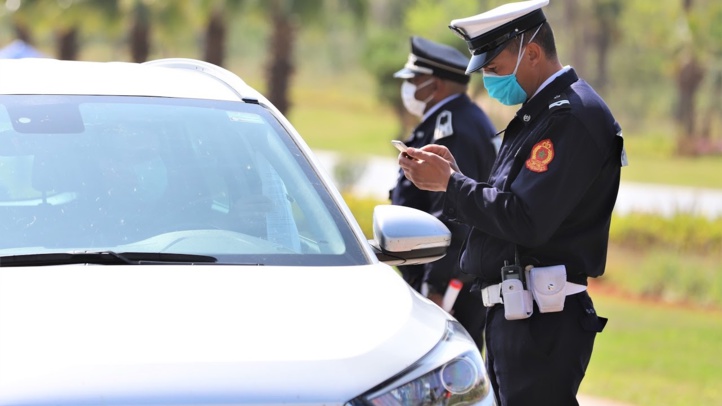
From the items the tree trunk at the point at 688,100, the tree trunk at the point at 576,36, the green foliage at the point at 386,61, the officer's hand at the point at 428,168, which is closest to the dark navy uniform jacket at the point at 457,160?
the officer's hand at the point at 428,168

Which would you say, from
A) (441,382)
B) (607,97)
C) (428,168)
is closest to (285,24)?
(428,168)

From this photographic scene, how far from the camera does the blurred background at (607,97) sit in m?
12.4

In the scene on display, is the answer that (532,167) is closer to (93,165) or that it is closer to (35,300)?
(93,165)

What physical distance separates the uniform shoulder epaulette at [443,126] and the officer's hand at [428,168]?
1.51 meters

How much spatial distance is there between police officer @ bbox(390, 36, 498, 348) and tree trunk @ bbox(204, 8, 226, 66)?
18623 millimetres

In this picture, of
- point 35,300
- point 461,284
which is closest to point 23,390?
point 35,300

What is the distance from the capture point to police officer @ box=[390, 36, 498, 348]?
549cm

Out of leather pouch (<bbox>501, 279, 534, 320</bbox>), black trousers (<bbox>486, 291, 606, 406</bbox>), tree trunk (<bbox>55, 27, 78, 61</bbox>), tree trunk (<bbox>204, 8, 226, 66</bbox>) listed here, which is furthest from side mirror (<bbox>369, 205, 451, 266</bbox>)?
tree trunk (<bbox>55, 27, 78, 61</bbox>)

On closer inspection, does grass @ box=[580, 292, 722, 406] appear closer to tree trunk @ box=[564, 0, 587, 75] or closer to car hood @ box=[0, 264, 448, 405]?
car hood @ box=[0, 264, 448, 405]

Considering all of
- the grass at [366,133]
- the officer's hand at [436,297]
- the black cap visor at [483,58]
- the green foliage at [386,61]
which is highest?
the black cap visor at [483,58]

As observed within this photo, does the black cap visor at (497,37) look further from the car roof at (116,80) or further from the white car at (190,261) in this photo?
the car roof at (116,80)

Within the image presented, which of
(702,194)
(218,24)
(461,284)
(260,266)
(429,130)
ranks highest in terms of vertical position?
(260,266)

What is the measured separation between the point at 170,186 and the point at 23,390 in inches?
51.6

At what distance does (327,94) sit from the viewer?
2507 inches
